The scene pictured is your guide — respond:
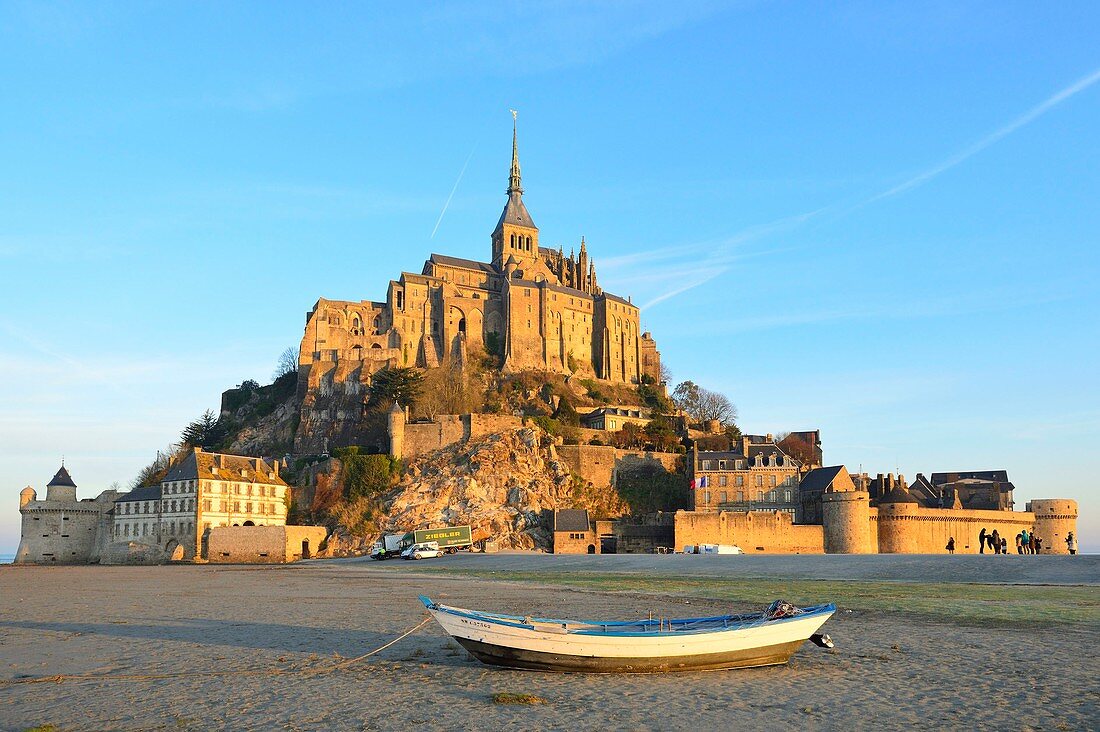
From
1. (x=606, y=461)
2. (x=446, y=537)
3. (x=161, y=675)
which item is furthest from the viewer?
(x=606, y=461)

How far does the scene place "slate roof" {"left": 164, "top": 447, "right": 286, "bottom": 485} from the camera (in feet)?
211

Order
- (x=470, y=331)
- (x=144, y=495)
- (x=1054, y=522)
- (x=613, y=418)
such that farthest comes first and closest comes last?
1. (x=470, y=331)
2. (x=613, y=418)
3. (x=1054, y=522)
4. (x=144, y=495)

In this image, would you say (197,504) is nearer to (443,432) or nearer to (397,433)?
(397,433)

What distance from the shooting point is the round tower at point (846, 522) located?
60.5 meters

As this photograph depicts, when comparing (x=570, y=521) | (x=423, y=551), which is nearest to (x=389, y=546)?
(x=423, y=551)

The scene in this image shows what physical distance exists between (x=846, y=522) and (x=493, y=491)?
2498cm

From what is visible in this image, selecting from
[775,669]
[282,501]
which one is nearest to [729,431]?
[282,501]

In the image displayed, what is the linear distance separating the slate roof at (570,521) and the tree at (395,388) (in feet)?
68.6

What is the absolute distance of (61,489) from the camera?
70.6 metres

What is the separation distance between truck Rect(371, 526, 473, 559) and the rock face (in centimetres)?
283

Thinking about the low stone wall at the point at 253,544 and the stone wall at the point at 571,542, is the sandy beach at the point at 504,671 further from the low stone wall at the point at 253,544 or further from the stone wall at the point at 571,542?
the stone wall at the point at 571,542

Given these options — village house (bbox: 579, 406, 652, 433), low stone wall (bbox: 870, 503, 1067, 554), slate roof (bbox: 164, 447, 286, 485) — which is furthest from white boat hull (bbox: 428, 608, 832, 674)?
village house (bbox: 579, 406, 652, 433)

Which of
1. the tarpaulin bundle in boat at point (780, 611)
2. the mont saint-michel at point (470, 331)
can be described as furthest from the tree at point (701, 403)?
the tarpaulin bundle in boat at point (780, 611)

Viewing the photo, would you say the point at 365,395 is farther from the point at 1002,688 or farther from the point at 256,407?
the point at 1002,688
